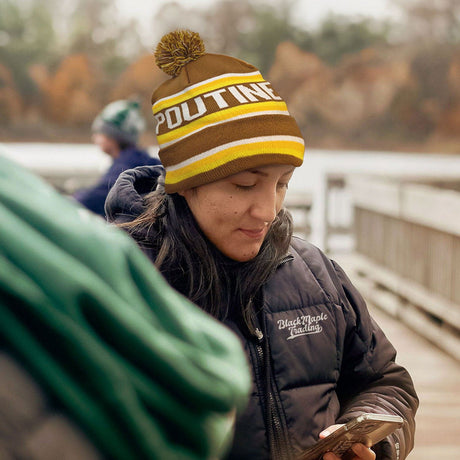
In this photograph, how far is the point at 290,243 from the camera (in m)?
1.59

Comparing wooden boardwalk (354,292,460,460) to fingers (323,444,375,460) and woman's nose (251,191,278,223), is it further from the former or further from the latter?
woman's nose (251,191,278,223)

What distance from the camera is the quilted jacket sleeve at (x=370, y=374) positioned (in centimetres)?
152

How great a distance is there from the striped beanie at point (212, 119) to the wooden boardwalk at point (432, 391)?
253 centimetres

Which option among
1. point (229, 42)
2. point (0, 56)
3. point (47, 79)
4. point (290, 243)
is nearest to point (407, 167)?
point (229, 42)

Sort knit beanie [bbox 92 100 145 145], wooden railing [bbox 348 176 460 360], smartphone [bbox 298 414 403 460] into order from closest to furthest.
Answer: smartphone [bbox 298 414 403 460], knit beanie [bbox 92 100 145 145], wooden railing [bbox 348 176 460 360]

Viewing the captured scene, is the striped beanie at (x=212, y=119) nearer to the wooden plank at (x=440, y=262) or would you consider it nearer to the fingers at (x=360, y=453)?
the fingers at (x=360, y=453)

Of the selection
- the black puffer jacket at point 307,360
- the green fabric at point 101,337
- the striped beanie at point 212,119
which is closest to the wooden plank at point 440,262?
the black puffer jacket at point 307,360

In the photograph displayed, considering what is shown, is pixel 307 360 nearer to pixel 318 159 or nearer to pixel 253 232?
pixel 253 232

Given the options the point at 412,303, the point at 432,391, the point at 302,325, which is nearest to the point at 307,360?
the point at 302,325

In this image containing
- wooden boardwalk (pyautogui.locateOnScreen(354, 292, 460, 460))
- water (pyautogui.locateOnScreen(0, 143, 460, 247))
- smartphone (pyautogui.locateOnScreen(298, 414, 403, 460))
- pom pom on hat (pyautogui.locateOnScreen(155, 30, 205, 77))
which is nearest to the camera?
smartphone (pyautogui.locateOnScreen(298, 414, 403, 460))

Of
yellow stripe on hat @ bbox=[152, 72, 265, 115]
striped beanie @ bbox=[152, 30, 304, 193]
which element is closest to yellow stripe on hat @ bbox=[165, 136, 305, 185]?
striped beanie @ bbox=[152, 30, 304, 193]

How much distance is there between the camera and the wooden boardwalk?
3.57m

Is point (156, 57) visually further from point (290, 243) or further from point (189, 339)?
point (189, 339)

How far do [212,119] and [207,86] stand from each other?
0.08 m
